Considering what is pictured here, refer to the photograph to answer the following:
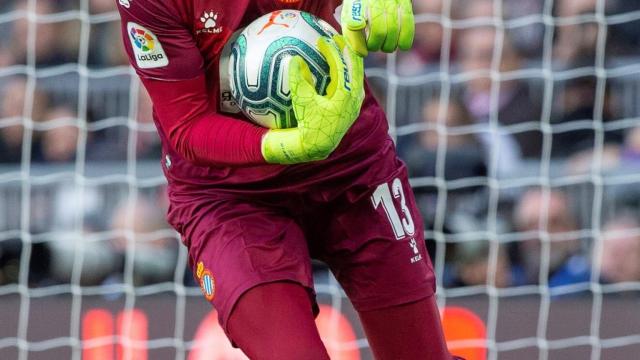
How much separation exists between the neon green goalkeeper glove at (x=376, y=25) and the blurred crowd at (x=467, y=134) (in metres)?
2.39

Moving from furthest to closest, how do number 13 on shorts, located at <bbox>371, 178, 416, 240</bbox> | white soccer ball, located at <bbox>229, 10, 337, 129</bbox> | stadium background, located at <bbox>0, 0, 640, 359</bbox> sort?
stadium background, located at <bbox>0, 0, 640, 359</bbox> → number 13 on shorts, located at <bbox>371, 178, 416, 240</bbox> → white soccer ball, located at <bbox>229, 10, 337, 129</bbox>

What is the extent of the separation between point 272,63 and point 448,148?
2.52 metres

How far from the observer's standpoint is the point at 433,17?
4934mm

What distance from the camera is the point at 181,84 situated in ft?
8.52

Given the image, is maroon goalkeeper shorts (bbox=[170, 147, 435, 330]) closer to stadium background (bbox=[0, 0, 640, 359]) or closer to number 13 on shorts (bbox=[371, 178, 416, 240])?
number 13 on shorts (bbox=[371, 178, 416, 240])

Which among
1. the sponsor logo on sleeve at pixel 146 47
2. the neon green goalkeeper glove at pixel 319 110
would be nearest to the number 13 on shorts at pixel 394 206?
the neon green goalkeeper glove at pixel 319 110

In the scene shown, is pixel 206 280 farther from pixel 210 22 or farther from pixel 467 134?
pixel 467 134

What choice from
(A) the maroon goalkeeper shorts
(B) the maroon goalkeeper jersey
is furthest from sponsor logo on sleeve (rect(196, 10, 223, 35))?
(A) the maroon goalkeeper shorts

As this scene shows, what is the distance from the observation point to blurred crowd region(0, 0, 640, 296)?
4859 mm

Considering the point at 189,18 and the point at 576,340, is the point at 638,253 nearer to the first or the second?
the point at 576,340

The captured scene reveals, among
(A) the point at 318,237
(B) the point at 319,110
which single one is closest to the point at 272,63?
(B) the point at 319,110

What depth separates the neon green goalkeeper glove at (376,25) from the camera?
2393 millimetres

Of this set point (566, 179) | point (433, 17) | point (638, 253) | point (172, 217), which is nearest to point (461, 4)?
point (433, 17)

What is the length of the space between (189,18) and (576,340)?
7.35 ft
